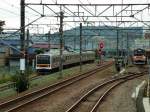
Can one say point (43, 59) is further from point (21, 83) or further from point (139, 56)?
point (21, 83)

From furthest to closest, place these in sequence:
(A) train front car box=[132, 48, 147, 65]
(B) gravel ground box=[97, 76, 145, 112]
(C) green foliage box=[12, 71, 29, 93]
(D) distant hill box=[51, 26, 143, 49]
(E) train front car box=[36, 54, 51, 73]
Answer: (A) train front car box=[132, 48, 147, 65] < (D) distant hill box=[51, 26, 143, 49] < (E) train front car box=[36, 54, 51, 73] < (C) green foliage box=[12, 71, 29, 93] < (B) gravel ground box=[97, 76, 145, 112]

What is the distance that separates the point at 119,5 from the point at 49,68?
82.0ft

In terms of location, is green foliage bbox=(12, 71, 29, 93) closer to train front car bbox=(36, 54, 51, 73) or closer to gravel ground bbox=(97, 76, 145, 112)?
gravel ground bbox=(97, 76, 145, 112)

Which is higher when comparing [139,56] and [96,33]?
[96,33]

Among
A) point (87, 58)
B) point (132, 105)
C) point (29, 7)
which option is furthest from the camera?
point (87, 58)

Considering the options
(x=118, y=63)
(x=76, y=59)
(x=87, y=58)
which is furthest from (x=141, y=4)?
(x=87, y=58)

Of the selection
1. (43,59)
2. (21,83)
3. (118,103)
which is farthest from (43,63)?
(118,103)

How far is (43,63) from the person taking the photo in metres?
55.0

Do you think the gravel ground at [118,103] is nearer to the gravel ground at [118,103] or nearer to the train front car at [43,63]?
the gravel ground at [118,103]

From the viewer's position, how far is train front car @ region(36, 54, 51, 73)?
54.6 meters

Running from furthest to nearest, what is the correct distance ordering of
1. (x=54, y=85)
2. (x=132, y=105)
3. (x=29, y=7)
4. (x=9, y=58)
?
1. (x=9, y=58)
2. (x=54, y=85)
3. (x=29, y=7)
4. (x=132, y=105)

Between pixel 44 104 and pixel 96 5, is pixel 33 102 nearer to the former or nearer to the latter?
pixel 44 104

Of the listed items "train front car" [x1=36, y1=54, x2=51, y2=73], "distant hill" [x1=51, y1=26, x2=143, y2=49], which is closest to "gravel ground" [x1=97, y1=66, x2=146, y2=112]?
"distant hill" [x1=51, y1=26, x2=143, y2=49]

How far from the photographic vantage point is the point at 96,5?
3078 cm
